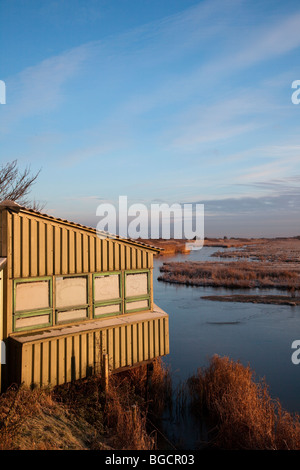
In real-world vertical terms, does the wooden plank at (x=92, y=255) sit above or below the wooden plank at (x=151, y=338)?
above

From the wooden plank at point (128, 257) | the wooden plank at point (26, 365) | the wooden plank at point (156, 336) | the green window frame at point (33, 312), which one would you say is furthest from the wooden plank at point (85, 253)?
the wooden plank at point (156, 336)

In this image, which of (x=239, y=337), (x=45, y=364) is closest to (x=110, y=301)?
(x=45, y=364)

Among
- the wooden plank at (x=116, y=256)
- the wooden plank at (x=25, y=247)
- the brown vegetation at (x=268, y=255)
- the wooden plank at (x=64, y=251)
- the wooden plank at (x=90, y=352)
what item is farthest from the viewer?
the brown vegetation at (x=268, y=255)

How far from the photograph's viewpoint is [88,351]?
10180 millimetres

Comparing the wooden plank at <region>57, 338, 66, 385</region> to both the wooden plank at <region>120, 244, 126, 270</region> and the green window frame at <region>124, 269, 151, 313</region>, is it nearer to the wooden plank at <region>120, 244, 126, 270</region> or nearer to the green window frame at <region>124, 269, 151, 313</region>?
the green window frame at <region>124, 269, 151, 313</region>

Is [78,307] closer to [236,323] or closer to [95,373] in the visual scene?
[95,373]

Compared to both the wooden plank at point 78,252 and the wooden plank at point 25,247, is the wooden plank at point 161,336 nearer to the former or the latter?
the wooden plank at point 78,252

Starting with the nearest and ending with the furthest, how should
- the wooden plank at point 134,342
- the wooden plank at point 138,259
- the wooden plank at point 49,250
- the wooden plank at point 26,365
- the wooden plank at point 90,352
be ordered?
the wooden plank at point 26,365 < the wooden plank at point 49,250 < the wooden plank at point 90,352 < the wooden plank at point 134,342 < the wooden plank at point 138,259

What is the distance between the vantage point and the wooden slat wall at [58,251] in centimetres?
941

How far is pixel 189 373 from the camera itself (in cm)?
1516

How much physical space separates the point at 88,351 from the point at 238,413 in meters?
4.37

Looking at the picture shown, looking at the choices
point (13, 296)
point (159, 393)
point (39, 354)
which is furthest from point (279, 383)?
point (13, 296)

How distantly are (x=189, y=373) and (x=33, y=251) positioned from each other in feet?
30.1

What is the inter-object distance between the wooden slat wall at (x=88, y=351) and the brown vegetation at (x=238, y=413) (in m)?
1.87
